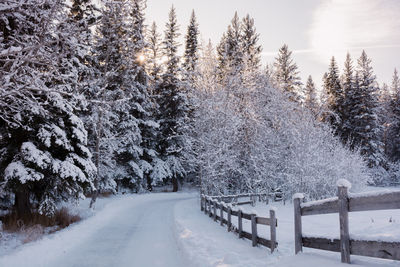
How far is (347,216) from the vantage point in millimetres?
4898

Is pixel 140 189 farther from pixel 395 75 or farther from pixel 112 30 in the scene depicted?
pixel 395 75

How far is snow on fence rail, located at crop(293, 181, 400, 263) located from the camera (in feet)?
13.2

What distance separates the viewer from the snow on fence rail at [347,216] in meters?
4.04

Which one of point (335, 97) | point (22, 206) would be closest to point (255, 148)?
point (22, 206)

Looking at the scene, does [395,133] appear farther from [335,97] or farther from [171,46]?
[171,46]

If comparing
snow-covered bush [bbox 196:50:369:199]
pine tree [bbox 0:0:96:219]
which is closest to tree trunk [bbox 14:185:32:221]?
pine tree [bbox 0:0:96:219]

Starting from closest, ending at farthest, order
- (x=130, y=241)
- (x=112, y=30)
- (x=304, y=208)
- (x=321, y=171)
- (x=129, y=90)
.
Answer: (x=304, y=208), (x=130, y=241), (x=321, y=171), (x=112, y=30), (x=129, y=90)

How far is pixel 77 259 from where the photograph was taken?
8.31m

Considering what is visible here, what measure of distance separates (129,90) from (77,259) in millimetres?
23808

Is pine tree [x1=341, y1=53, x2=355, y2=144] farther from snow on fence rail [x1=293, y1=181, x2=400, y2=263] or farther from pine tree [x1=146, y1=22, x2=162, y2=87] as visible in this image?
snow on fence rail [x1=293, y1=181, x2=400, y2=263]

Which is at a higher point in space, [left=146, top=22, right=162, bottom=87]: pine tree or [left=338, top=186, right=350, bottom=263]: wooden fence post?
[left=146, top=22, right=162, bottom=87]: pine tree

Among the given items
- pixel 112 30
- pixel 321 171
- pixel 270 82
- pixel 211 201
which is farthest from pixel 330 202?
pixel 270 82

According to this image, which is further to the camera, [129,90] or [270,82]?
[129,90]

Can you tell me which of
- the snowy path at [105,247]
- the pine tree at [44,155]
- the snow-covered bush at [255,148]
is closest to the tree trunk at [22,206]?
the pine tree at [44,155]
